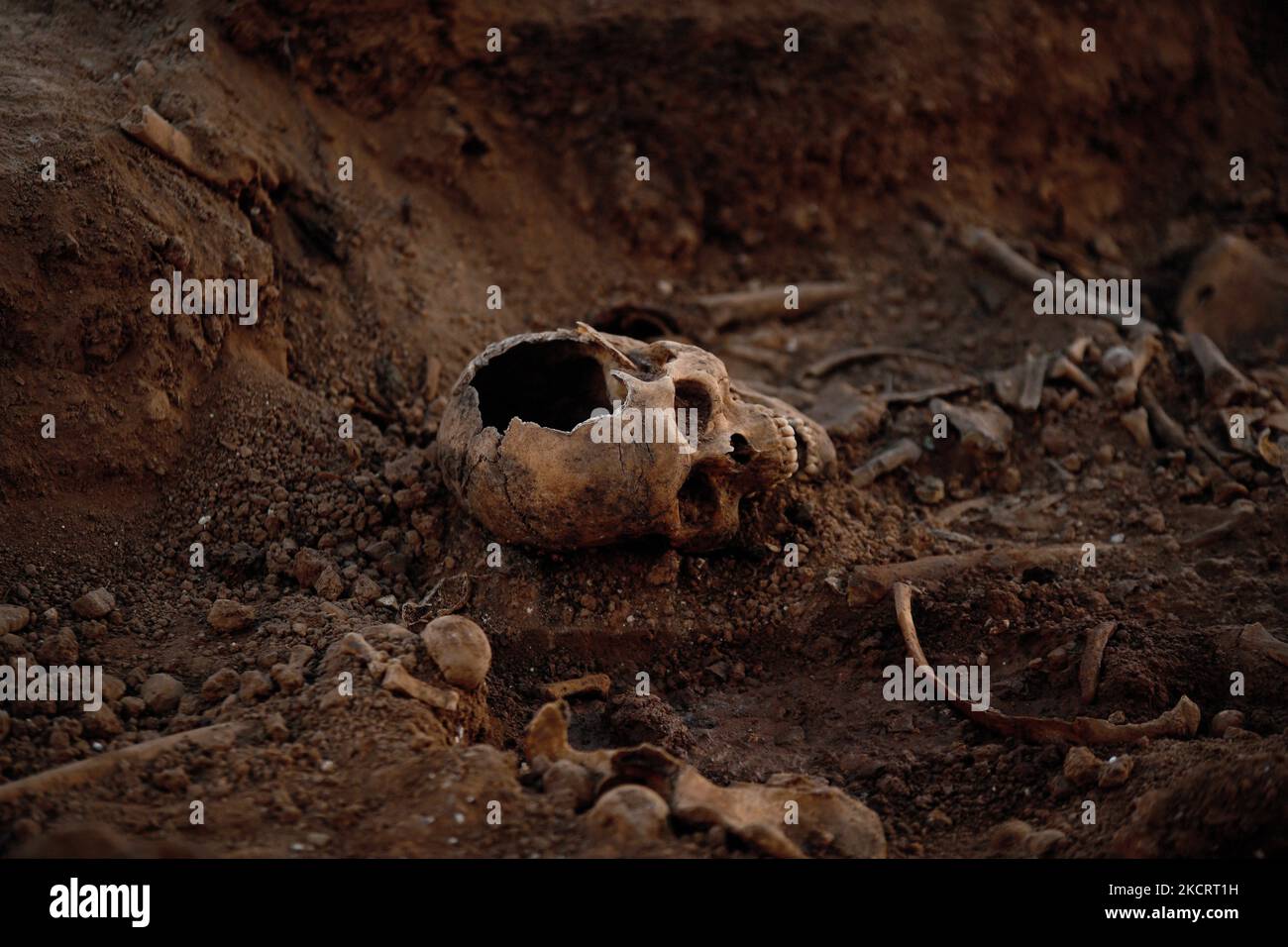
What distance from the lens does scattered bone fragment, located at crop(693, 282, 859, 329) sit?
21.1ft

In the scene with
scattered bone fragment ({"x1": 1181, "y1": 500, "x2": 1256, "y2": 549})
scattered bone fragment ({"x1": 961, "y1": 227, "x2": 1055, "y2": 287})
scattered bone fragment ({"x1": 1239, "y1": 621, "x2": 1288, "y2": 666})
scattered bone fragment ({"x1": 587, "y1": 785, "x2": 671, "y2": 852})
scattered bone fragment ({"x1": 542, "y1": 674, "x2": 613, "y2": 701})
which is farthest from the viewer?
scattered bone fragment ({"x1": 961, "y1": 227, "x2": 1055, "y2": 287})

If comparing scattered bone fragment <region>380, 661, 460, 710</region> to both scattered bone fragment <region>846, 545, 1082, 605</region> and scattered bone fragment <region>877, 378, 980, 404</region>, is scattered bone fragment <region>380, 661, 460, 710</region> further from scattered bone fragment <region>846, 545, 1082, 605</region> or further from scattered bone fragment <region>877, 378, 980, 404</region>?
scattered bone fragment <region>877, 378, 980, 404</region>

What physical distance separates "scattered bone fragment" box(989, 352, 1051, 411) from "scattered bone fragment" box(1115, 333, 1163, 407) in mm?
361

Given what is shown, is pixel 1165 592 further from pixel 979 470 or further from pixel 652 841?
pixel 652 841

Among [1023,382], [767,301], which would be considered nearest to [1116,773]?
[1023,382]

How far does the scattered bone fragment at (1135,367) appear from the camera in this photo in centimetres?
575

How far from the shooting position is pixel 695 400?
14.9ft

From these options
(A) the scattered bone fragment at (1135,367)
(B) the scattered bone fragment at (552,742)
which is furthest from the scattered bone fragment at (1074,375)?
(B) the scattered bone fragment at (552,742)

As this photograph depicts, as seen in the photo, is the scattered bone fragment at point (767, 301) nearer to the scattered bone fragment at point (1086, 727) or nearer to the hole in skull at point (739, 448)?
the hole in skull at point (739, 448)

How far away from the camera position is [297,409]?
4852 millimetres

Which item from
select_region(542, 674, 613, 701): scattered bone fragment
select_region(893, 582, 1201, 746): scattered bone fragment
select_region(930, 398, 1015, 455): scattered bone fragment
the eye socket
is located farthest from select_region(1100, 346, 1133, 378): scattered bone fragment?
select_region(542, 674, 613, 701): scattered bone fragment

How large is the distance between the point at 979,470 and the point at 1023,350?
104 cm

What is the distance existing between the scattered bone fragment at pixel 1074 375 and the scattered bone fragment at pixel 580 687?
9.66 ft

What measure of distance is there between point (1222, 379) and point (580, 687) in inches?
143
